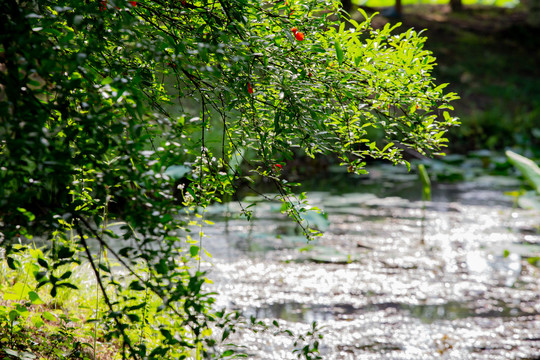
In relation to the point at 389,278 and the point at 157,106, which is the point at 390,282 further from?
the point at 157,106

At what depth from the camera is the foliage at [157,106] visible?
4.42ft

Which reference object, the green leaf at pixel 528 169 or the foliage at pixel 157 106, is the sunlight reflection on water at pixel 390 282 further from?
the foliage at pixel 157 106

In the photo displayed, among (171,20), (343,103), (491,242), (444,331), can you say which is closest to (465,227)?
(491,242)

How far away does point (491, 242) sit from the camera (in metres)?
6.44

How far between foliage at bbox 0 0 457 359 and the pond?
83 cm

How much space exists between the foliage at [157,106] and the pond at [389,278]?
32.6 inches

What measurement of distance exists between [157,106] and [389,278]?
376 centimetres

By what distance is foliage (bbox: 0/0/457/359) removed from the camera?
135cm

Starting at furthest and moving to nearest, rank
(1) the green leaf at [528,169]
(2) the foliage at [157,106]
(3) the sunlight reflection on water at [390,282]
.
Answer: (1) the green leaf at [528,169], (3) the sunlight reflection on water at [390,282], (2) the foliage at [157,106]

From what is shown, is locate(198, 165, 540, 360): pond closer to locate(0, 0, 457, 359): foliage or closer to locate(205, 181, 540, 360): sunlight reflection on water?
locate(205, 181, 540, 360): sunlight reflection on water

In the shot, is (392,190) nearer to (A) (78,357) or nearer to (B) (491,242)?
(B) (491,242)

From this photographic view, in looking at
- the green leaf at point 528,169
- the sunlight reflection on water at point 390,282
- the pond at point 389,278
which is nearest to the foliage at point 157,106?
the pond at point 389,278

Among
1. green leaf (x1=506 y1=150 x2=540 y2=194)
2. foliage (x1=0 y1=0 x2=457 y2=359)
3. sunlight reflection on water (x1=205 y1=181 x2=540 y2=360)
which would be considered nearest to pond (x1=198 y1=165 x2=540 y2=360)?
sunlight reflection on water (x1=205 y1=181 x2=540 y2=360)

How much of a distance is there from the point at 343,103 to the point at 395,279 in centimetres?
356
